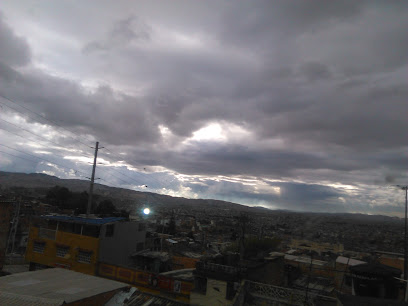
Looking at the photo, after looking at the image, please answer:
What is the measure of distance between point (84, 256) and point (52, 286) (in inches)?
563

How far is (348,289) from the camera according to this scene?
75.5 feet

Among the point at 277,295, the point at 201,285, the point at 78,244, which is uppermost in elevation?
the point at 277,295

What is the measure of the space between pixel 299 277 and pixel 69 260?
2099cm

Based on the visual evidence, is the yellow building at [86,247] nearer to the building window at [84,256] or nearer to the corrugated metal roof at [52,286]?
the building window at [84,256]

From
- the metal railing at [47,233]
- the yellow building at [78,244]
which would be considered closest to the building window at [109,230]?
the yellow building at [78,244]

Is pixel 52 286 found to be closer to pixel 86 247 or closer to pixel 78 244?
pixel 86 247

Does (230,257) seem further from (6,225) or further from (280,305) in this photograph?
(6,225)

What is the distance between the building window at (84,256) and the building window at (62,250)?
1764 millimetres

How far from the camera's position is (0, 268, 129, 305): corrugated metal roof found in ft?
34.3

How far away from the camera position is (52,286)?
12062 mm

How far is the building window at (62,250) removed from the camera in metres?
26.3

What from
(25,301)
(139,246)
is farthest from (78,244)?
(25,301)

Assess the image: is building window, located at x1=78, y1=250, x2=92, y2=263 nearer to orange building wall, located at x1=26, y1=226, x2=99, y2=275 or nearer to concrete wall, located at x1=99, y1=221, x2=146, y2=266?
orange building wall, located at x1=26, y1=226, x2=99, y2=275

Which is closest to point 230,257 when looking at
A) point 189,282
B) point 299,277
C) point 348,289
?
point 189,282
